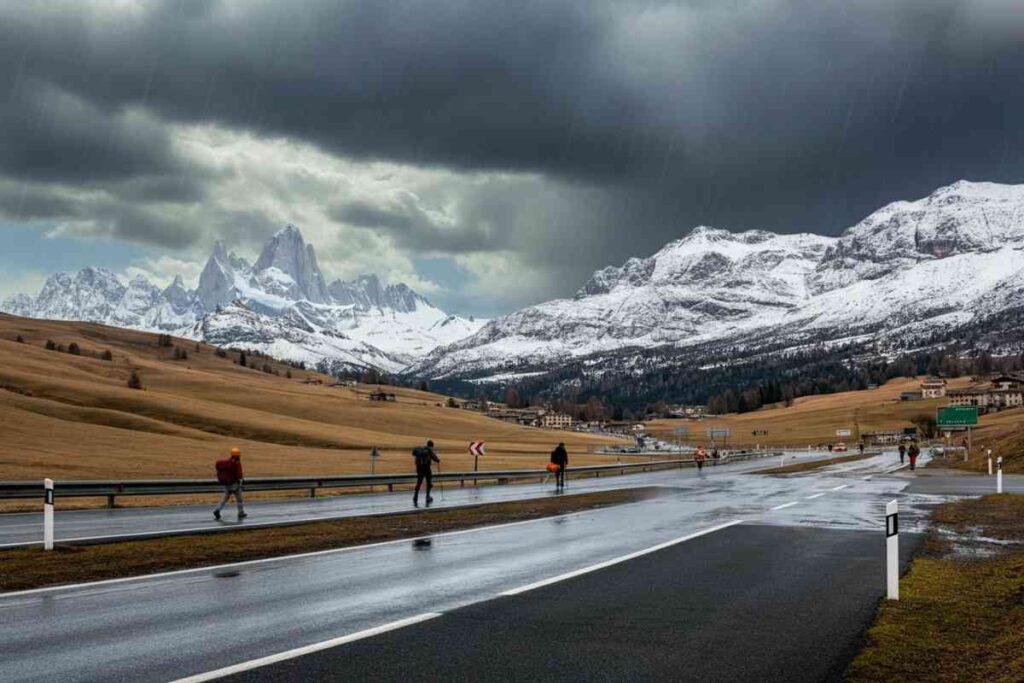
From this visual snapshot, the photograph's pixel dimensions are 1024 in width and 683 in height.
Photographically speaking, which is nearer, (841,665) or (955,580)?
(841,665)

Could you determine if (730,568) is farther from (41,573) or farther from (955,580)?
(41,573)

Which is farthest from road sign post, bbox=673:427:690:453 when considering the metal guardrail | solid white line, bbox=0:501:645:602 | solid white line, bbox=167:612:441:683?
solid white line, bbox=167:612:441:683

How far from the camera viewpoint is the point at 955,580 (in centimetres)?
1301

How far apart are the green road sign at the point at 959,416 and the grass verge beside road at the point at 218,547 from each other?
70.0 m

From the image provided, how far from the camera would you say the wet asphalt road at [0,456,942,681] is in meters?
8.48

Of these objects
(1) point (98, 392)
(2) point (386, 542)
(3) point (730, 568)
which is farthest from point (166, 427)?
(3) point (730, 568)

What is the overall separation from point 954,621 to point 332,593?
7521 millimetres

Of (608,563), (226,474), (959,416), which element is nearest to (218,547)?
(608,563)

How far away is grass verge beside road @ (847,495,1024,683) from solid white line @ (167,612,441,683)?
15.0ft

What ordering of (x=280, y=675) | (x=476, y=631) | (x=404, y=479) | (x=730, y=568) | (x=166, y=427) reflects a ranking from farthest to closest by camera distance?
(x=166, y=427) → (x=404, y=479) → (x=730, y=568) → (x=476, y=631) → (x=280, y=675)

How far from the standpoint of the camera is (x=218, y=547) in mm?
17141

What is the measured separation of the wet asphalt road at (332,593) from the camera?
848 centimetres

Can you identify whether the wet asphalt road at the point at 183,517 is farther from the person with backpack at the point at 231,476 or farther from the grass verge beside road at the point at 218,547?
the grass verge beside road at the point at 218,547

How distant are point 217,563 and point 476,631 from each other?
7.31 meters
